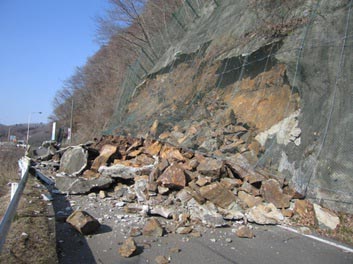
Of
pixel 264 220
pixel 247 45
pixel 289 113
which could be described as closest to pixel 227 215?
pixel 264 220

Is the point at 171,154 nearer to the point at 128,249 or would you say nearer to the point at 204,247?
the point at 204,247

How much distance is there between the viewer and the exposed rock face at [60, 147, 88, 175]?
980cm

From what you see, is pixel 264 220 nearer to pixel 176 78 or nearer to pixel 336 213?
pixel 336 213

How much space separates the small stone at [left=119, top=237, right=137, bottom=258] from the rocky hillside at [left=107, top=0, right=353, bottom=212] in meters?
3.38

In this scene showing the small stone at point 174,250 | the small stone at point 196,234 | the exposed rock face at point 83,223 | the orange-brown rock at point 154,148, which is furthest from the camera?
the orange-brown rock at point 154,148

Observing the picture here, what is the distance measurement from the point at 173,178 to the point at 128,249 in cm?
271

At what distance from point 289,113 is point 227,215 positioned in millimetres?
2873

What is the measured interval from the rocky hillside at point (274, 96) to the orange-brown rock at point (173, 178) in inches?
48.9

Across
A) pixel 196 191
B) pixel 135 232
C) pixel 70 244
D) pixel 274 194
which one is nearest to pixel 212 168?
pixel 196 191

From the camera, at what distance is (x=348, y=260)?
13.7 ft

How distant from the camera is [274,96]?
806 cm

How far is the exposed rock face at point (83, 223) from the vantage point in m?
4.73

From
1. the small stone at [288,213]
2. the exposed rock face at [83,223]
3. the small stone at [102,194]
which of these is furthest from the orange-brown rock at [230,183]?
the exposed rock face at [83,223]

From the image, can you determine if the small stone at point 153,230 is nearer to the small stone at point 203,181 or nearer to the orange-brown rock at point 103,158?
the small stone at point 203,181
